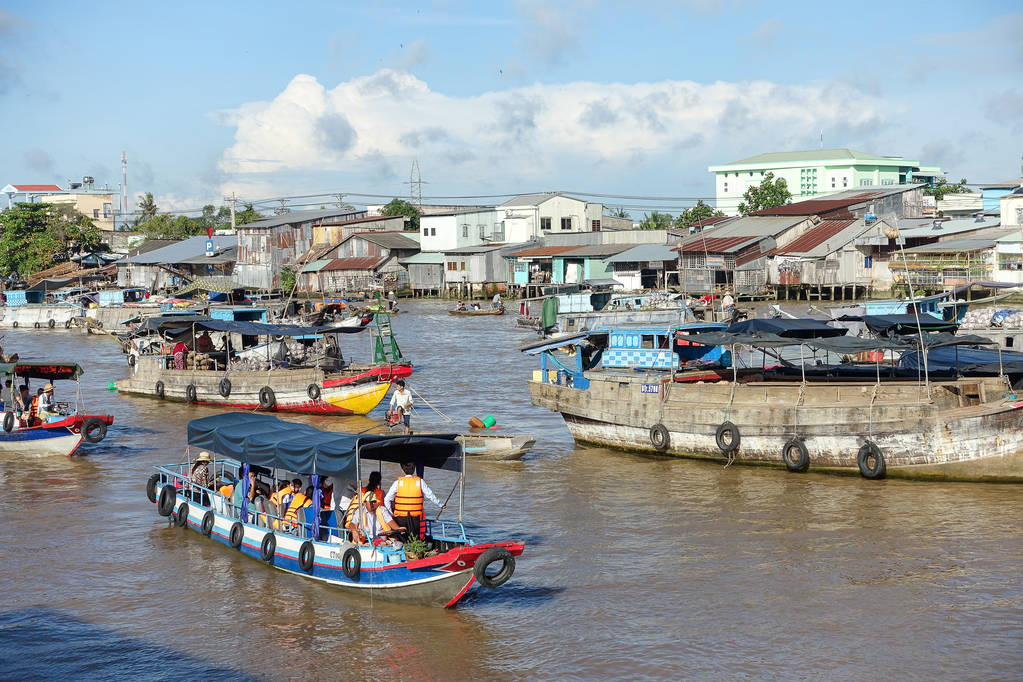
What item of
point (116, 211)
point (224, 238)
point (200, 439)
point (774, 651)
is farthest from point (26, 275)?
point (774, 651)

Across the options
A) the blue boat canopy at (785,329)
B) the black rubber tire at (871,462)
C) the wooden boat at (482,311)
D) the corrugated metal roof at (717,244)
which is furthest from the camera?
the wooden boat at (482,311)

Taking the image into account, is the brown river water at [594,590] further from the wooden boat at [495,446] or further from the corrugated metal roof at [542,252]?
the corrugated metal roof at [542,252]

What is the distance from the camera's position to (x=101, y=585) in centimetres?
1504

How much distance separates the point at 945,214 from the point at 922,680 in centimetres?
6430

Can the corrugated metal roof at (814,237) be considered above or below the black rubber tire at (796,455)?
above

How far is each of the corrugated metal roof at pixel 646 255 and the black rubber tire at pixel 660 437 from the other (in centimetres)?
4296

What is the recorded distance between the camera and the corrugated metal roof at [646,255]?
64125 millimetres

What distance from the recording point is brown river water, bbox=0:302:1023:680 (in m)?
12.1

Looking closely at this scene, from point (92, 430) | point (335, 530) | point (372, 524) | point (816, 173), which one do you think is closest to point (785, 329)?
point (372, 524)

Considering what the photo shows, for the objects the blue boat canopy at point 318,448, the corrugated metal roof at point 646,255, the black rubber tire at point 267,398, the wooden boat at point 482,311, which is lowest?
the black rubber tire at point 267,398

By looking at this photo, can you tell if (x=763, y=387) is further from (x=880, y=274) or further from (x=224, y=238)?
(x=224, y=238)

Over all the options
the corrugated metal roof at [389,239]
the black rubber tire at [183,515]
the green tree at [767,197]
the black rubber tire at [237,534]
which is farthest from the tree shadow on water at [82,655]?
the green tree at [767,197]

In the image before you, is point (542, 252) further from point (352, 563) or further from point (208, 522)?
point (352, 563)

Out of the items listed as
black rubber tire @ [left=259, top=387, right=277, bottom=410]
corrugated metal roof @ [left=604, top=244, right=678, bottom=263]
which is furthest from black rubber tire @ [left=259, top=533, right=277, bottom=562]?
corrugated metal roof @ [left=604, top=244, right=678, bottom=263]
